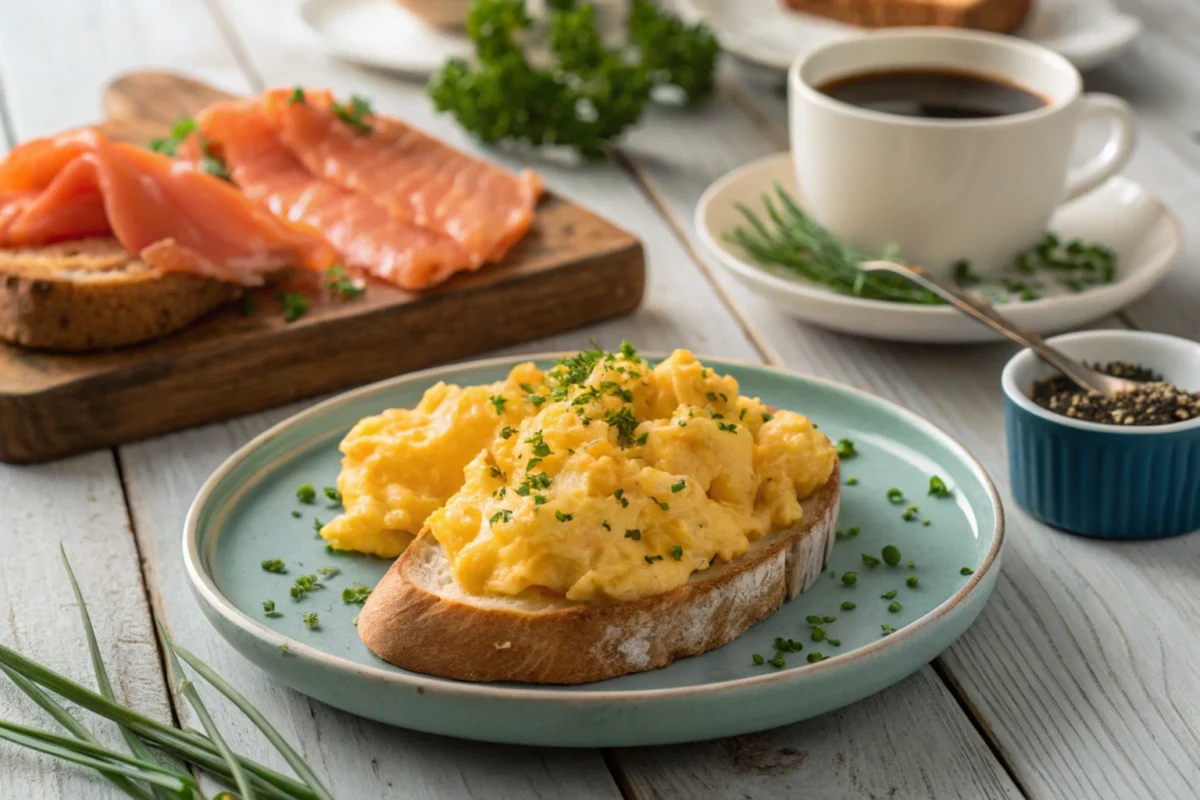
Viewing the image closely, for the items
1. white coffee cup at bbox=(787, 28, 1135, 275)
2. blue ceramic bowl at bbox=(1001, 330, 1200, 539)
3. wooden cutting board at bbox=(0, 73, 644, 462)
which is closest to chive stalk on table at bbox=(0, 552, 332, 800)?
wooden cutting board at bbox=(0, 73, 644, 462)

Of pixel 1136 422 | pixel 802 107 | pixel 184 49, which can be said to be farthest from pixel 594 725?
pixel 184 49

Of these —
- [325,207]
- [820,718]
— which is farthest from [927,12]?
[820,718]

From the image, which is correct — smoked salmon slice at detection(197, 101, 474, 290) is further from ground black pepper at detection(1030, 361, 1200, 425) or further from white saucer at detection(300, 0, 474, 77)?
ground black pepper at detection(1030, 361, 1200, 425)

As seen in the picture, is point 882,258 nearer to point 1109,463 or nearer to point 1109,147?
point 1109,147

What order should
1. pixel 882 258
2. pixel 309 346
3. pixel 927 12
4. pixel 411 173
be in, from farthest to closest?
pixel 927 12 < pixel 411 173 < pixel 882 258 < pixel 309 346

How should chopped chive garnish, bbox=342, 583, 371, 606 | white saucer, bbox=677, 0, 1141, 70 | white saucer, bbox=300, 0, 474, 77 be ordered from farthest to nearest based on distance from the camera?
white saucer, bbox=300, 0, 474, 77, white saucer, bbox=677, 0, 1141, 70, chopped chive garnish, bbox=342, 583, 371, 606

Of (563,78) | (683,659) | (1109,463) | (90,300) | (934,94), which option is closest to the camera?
(683,659)

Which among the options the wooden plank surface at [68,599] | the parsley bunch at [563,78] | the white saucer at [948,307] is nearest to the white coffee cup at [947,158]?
the white saucer at [948,307]
